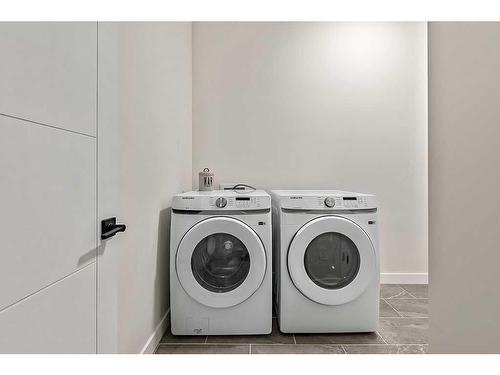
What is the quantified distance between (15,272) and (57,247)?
12 cm

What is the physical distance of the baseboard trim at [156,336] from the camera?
1.55 metres

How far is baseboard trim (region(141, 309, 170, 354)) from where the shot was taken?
1.55m

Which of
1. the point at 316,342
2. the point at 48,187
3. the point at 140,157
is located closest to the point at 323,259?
the point at 316,342

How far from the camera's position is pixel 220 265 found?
70.7 inches

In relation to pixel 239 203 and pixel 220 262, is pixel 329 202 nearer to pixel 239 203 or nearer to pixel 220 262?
pixel 239 203

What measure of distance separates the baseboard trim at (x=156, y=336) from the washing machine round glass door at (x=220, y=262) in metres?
0.26

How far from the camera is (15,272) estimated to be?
51 cm

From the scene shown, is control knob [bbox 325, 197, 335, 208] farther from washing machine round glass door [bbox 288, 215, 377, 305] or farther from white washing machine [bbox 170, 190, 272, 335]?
white washing machine [bbox 170, 190, 272, 335]

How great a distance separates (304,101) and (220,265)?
1.55 meters

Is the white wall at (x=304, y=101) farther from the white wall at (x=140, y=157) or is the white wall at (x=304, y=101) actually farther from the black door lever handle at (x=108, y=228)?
the black door lever handle at (x=108, y=228)

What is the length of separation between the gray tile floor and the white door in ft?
3.44

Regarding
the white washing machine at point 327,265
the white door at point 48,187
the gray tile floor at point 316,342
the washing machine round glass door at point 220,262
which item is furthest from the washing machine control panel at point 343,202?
the white door at point 48,187
